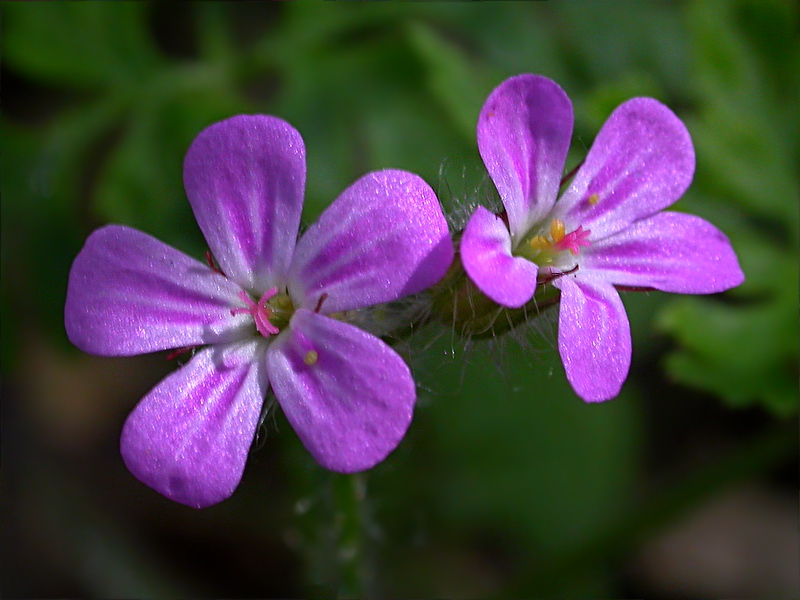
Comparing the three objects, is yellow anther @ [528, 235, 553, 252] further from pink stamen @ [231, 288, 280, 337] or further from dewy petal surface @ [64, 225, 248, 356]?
dewy petal surface @ [64, 225, 248, 356]

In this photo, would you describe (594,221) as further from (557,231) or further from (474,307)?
(474,307)

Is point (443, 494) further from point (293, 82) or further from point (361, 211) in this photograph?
point (361, 211)

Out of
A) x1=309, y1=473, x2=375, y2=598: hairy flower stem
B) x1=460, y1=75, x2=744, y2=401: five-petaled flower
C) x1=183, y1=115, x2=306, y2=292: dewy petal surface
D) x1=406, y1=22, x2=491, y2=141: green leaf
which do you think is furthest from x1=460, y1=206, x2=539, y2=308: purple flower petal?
x1=406, y1=22, x2=491, y2=141: green leaf

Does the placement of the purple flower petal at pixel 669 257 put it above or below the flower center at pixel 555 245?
below

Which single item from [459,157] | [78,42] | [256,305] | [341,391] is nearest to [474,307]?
[341,391]

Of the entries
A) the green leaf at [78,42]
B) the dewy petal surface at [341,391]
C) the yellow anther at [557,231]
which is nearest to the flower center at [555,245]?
the yellow anther at [557,231]

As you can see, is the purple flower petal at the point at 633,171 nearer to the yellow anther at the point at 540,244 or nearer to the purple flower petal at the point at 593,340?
the yellow anther at the point at 540,244
